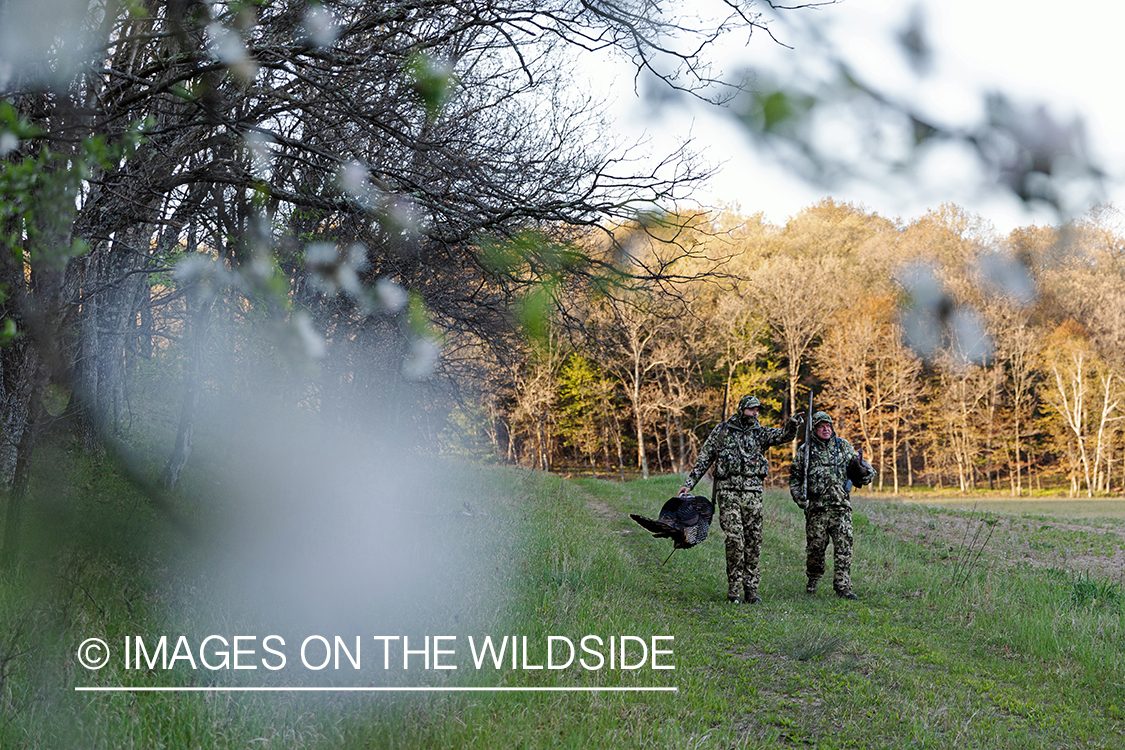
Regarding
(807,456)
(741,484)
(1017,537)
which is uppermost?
(807,456)

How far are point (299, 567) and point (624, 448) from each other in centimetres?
5018

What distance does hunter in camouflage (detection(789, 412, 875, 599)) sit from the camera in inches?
373

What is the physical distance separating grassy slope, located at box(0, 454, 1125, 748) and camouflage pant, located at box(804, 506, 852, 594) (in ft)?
1.21

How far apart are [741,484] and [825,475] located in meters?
1.25

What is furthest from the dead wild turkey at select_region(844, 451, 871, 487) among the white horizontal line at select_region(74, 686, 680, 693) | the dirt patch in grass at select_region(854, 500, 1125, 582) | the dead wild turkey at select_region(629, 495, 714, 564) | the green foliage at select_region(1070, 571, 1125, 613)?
the white horizontal line at select_region(74, 686, 680, 693)

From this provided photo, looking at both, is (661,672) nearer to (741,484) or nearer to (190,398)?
(741,484)

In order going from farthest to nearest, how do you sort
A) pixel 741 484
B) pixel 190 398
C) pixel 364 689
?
pixel 190 398
pixel 741 484
pixel 364 689

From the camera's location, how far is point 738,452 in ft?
30.7

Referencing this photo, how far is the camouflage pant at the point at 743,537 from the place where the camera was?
915 cm

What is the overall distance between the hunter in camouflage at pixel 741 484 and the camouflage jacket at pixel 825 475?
598 mm

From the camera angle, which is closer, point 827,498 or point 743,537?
point 743,537

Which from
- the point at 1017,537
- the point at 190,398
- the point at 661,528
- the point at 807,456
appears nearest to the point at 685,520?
the point at 661,528

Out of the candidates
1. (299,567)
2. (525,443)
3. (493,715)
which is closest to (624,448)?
(525,443)

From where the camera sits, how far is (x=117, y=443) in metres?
12.5
